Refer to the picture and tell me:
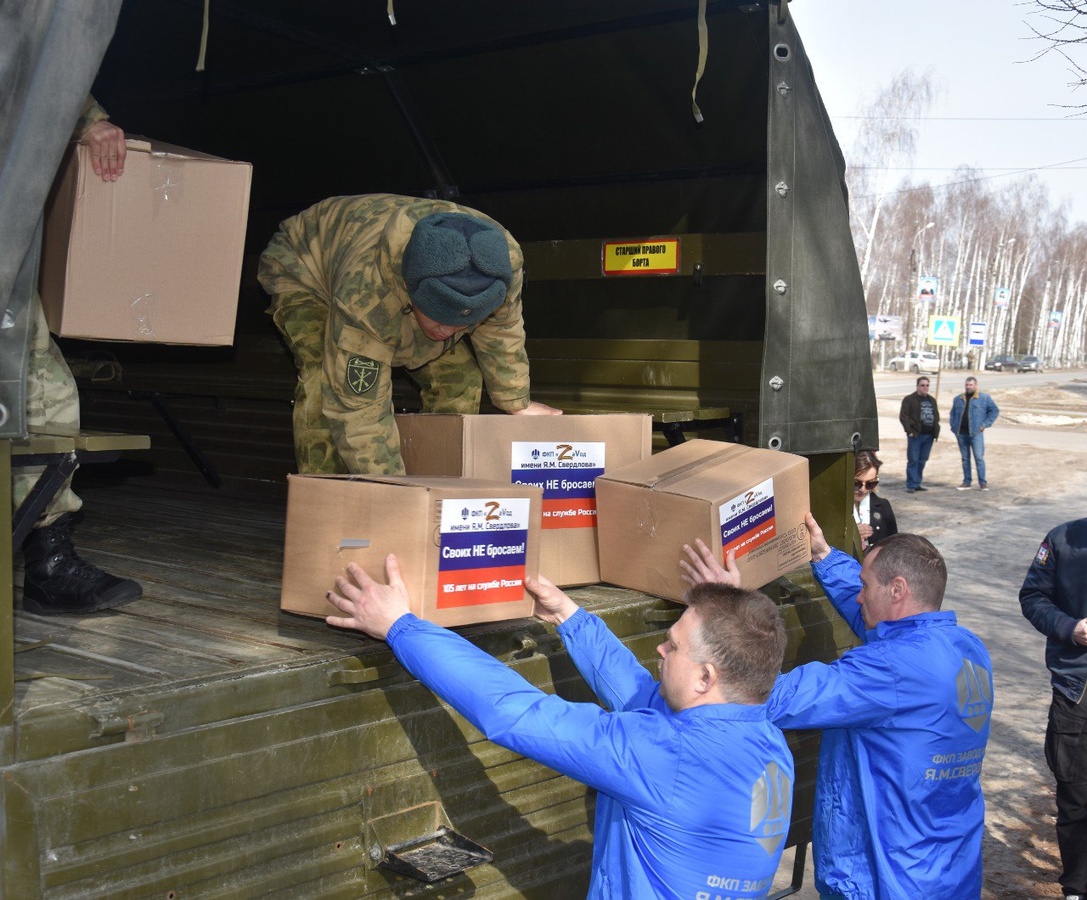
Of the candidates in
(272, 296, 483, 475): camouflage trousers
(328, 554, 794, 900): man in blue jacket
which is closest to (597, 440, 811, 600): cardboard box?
(272, 296, 483, 475): camouflage trousers

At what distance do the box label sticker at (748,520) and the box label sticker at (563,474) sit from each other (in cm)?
39

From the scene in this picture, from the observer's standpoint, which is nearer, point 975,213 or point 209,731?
point 209,731

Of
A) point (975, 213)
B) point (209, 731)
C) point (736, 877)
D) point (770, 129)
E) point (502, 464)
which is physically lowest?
point (736, 877)

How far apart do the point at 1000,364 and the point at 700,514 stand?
199ft

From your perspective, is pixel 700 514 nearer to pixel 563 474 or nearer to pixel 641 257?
pixel 563 474

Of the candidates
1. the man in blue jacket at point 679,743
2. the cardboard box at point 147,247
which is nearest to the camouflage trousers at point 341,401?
the cardboard box at point 147,247

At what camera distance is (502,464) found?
3.18 metres

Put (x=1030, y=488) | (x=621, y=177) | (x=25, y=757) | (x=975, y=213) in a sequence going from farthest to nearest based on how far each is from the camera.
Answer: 1. (x=975, y=213)
2. (x=1030, y=488)
3. (x=621, y=177)
4. (x=25, y=757)

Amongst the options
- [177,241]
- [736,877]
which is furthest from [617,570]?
[177,241]

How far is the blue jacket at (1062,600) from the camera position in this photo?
3.89 metres

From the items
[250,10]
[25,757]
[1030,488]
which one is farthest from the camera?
[1030,488]

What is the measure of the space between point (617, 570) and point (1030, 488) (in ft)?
45.4

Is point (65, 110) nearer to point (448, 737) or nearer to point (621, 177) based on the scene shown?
point (448, 737)

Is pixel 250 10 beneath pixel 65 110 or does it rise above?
above
